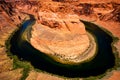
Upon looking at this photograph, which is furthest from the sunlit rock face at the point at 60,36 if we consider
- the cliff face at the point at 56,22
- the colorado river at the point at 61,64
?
the colorado river at the point at 61,64

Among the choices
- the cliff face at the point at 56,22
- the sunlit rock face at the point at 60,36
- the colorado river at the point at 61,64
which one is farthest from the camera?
the sunlit rock face at the point at 60,36

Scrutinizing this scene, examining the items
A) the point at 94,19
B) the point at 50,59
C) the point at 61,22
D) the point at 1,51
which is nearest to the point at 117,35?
the point at 94,19

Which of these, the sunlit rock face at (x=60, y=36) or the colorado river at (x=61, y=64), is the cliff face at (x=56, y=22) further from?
the colorado river at (x=61, y=64)

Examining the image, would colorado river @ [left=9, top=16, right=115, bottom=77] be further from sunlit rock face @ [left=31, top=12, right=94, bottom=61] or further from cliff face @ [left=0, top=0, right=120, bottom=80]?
Result: sunlit rock face @ [left=31, top=12, right=94, bottom=61]

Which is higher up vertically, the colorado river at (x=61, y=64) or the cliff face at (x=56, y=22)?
the cliff face at (x=56, y=22)

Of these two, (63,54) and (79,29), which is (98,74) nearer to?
(63,54)

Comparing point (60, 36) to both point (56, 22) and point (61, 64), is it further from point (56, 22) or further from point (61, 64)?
point (61, 64)

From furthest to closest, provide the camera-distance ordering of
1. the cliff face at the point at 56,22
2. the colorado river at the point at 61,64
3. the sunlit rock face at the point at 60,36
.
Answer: the sunlit rock face at the point at 60,36 < the cliff face at the point at 56,22 < the colorado river at the point at 61,64

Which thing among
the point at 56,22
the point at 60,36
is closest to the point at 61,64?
the point at 60,36
